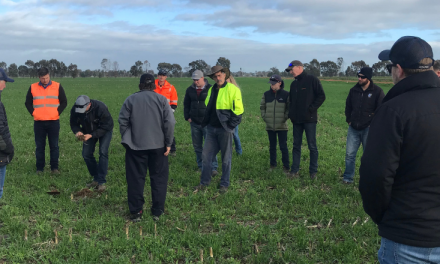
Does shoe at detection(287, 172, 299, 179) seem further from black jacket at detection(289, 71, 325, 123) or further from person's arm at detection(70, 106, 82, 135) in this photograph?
person's arm at detection(70, 106, 82, 135)

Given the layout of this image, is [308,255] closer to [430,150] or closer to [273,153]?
[430,150]

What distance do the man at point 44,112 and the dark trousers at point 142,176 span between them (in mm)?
3222

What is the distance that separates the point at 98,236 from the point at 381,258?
3733 mm

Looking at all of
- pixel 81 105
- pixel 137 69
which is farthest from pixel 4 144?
pixel 137 69

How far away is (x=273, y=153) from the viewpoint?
7.89m

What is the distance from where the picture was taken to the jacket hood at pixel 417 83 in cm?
213

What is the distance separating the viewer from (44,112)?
7.41 metres

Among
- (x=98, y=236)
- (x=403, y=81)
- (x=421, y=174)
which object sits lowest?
(x=98, y=236)

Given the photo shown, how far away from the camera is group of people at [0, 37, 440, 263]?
6.82 feet

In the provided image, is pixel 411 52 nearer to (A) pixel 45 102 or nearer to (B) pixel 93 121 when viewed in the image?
(B) pixel 93 121

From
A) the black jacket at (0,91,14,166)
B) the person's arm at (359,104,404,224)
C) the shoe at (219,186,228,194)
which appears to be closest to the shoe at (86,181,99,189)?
the black jacket at (0,91,14,166)

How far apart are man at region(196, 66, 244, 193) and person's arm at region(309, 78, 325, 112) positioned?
1634 millimetres

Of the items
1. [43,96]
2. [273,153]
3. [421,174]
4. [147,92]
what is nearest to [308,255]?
[421,174]

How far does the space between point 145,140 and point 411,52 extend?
3.88 m
